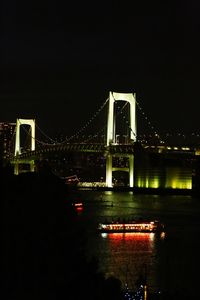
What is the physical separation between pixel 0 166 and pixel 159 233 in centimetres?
1016

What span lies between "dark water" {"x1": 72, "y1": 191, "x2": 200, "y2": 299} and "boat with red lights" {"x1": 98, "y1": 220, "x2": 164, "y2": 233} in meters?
0.18

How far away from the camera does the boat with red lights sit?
14969 mm

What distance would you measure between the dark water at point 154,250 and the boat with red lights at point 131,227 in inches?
7.2

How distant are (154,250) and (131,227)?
318cm

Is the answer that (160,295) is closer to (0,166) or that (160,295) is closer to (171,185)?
(0,166)

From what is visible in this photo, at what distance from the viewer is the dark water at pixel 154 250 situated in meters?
8.97

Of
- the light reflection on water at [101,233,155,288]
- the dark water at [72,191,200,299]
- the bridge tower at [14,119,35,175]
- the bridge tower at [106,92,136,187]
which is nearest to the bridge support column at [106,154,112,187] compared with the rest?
the bridge tower at [106,92,136,187]

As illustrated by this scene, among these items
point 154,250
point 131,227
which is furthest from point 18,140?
point 154,250

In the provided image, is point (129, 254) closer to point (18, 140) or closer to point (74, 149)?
point (74, 149)

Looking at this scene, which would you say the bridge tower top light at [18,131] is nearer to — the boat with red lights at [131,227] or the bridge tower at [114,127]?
the bridge tower at [114,127]

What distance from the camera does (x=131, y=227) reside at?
603 inches

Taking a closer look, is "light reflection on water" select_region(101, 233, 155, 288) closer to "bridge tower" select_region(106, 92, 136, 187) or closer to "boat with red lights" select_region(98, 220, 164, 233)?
"boat with red lights" select_region(98, 220, 164, 233)

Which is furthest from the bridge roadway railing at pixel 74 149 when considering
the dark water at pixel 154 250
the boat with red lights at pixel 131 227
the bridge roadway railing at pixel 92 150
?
the boat with red lights at pixel 131 227

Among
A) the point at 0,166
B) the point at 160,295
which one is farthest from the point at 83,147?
the point at 0,166
